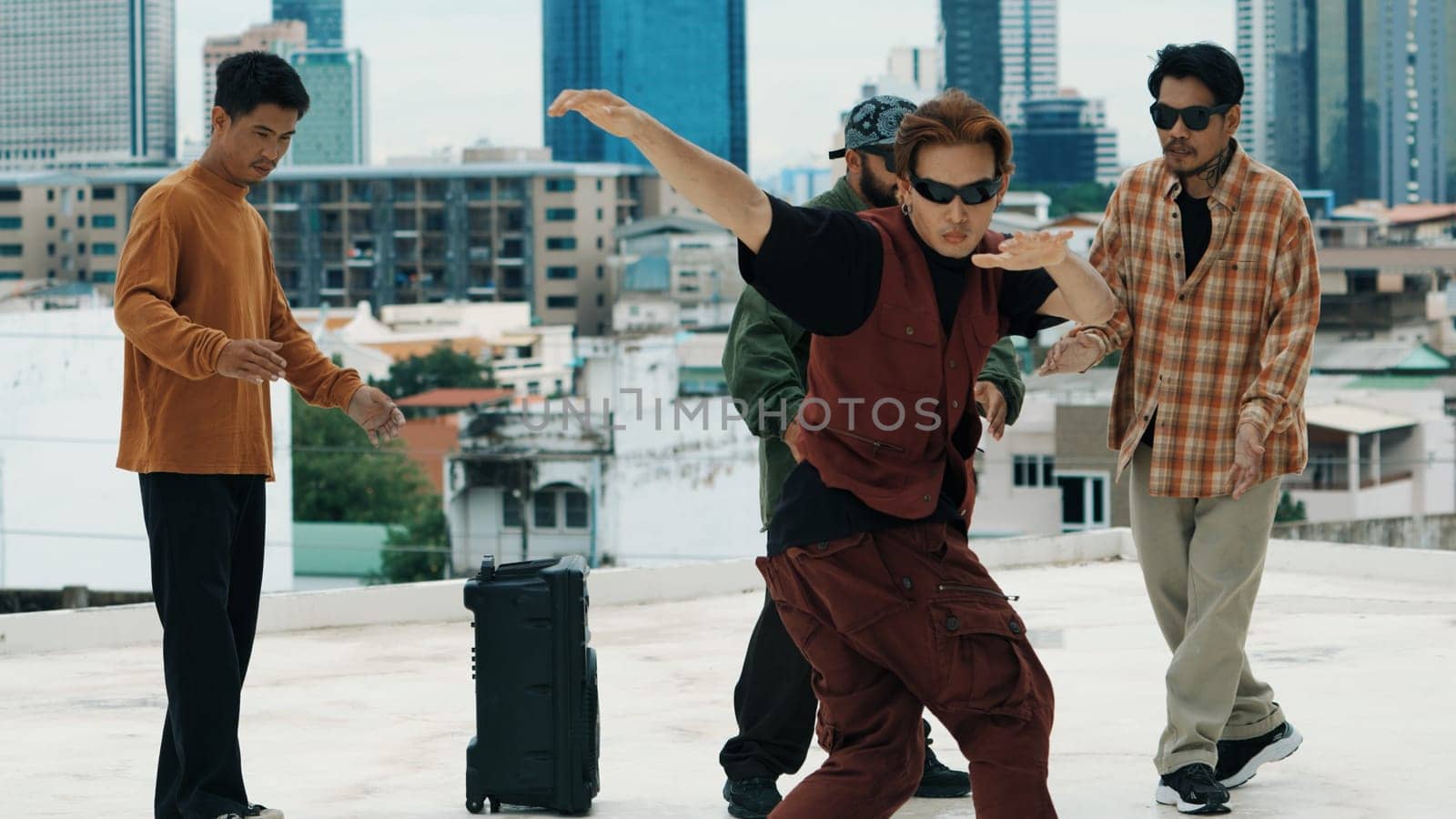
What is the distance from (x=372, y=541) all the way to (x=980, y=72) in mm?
125060

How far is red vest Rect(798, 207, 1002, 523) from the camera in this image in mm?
2838

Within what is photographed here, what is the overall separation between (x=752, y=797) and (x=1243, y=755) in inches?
43.6

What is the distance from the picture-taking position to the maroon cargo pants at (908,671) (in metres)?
2.77

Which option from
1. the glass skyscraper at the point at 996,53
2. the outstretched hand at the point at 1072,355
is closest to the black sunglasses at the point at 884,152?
the outstretched hand at the point at 1072,355

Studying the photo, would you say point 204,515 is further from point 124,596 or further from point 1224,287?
point 124,596

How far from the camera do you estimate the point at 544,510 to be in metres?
44.3

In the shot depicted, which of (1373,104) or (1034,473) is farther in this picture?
(1373,104)

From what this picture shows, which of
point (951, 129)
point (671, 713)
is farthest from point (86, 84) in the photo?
point (951, 129)

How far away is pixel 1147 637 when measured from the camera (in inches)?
253

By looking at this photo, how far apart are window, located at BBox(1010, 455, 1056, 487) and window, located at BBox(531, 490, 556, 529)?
10453 mm

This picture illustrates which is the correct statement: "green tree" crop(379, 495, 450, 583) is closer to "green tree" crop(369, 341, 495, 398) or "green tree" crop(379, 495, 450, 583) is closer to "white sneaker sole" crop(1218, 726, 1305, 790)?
"green tree" crop(369, 341, 495, 398)

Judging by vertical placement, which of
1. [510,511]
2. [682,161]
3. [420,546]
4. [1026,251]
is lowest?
[420,546]

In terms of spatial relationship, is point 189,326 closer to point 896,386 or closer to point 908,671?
point 896,386

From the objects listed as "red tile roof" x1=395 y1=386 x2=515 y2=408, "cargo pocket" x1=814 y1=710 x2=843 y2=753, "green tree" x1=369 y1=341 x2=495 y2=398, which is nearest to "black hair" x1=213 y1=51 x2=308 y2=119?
"cargo pocket" x1=814 y1=710 x2=843 y2=753
